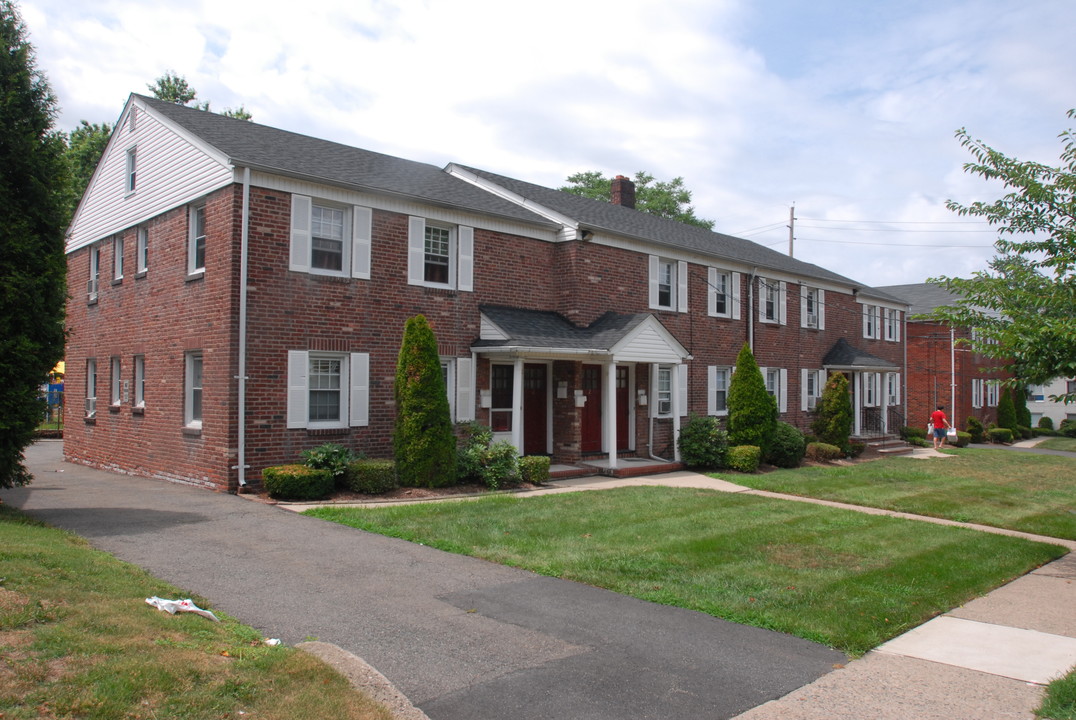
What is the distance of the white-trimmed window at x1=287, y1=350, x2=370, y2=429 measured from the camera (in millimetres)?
13844

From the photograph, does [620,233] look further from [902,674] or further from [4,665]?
[4,665]

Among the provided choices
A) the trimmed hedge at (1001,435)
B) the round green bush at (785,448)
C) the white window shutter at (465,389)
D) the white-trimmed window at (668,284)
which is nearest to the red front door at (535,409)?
the white window shutter at (465,389)

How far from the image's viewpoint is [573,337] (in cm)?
1712

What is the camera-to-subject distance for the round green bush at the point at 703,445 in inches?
754

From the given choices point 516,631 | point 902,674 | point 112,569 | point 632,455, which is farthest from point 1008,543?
point 112,569

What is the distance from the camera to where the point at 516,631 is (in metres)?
6.31

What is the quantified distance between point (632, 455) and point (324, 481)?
28.6ft

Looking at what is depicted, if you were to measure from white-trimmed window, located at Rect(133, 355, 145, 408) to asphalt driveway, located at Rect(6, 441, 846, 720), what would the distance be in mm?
7083

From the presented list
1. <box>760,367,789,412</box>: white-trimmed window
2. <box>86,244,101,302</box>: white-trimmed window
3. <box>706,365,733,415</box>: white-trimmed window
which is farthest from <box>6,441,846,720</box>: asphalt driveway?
<box>760,367,789,412</box>: white-trimmed window

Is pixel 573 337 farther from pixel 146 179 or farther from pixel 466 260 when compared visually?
pixel 146 179

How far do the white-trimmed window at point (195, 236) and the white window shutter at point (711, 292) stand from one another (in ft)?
43.5

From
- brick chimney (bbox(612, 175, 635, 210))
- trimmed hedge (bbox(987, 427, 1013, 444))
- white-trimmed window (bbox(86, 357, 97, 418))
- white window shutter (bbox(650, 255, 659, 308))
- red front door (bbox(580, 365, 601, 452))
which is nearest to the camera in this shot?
Result: red front door (bbox(580, 365, 601, 452))

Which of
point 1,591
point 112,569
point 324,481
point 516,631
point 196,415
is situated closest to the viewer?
point 1,591

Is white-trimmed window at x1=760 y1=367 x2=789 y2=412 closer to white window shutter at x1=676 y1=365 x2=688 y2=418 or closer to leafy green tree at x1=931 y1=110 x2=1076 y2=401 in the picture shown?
white window shutter at x1=676 y1=365 x2=688 y2=418
